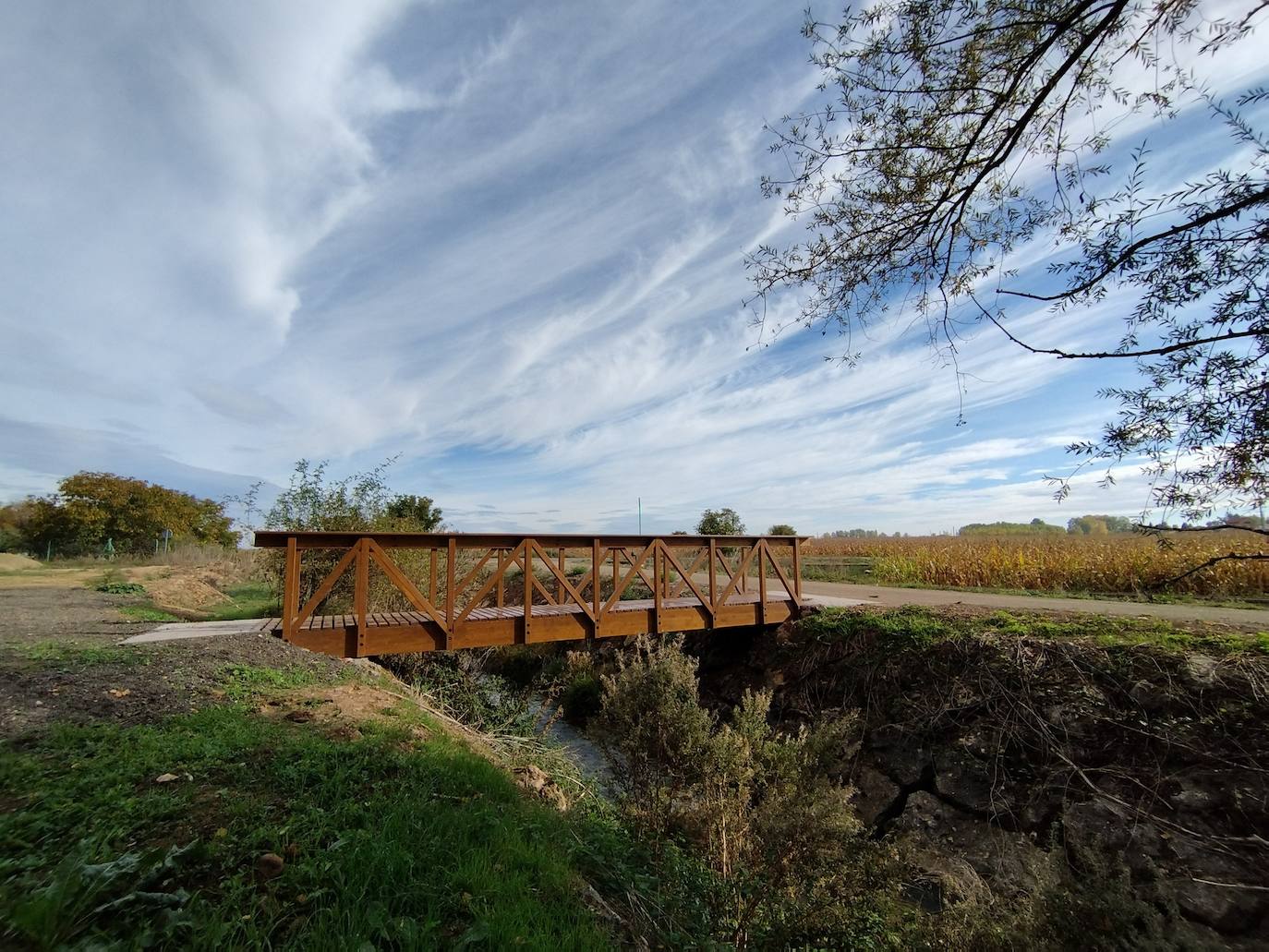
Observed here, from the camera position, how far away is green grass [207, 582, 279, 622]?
10938mm

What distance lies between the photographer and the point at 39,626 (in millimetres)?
7086

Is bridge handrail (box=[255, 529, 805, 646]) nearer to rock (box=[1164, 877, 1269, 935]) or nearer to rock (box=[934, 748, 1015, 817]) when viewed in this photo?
rock (box=[934, 748, 1015, 817])

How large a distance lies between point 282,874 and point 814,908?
3091 millimetres

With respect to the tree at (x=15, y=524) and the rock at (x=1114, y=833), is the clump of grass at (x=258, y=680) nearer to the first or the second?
the rock at (x=1114, y=833)

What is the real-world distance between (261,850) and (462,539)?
16.5 ft

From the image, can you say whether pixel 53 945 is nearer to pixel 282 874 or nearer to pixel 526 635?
pixel 282 874

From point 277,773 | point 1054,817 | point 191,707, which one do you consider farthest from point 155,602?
point 1054,817

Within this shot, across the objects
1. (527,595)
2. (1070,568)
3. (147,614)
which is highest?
(527,595)

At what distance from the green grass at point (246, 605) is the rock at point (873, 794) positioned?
10.0 meters

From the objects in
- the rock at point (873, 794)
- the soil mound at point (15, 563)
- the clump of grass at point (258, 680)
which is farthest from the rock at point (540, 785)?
the soil mound at point (15, 563)

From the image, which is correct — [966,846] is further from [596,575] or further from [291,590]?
[291,590]

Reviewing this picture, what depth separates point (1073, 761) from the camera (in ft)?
16.2

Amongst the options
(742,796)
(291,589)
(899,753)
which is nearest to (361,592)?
(291,589)

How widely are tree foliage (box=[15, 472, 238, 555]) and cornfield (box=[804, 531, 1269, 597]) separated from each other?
31720mm
